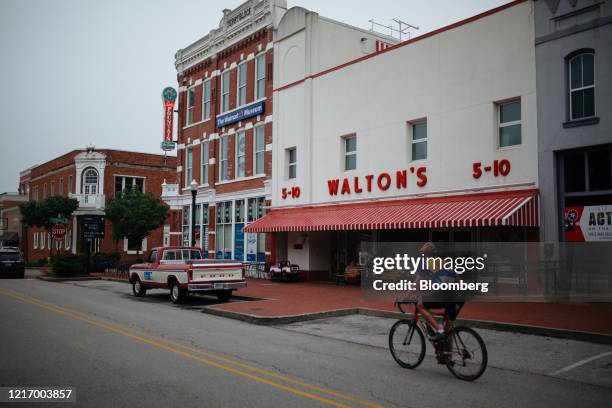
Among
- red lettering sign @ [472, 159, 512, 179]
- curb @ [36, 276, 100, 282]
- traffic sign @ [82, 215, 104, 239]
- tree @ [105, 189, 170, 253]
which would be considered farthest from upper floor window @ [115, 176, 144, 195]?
red lettering sign @ [472, 159, 512, 179]

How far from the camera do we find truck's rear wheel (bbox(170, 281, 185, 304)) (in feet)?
58.1

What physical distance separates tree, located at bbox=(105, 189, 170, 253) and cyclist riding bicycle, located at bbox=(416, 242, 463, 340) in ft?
103

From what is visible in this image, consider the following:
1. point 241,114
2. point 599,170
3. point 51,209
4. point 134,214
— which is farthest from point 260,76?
point 51,209

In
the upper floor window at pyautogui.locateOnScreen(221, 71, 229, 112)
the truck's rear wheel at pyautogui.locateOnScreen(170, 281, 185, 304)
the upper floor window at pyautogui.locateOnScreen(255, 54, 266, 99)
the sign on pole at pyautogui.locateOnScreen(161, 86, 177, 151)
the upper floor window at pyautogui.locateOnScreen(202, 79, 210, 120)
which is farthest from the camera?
the sign on pole at pyautogui.locateOnScreen(161, 86, 177, 151)

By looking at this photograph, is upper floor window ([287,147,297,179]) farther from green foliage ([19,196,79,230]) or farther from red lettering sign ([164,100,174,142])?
green foliage ([19,196,79,230])

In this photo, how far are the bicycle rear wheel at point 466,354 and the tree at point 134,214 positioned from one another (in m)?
31.9

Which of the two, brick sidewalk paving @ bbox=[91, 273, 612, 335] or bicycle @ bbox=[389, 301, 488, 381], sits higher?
bicycle @ bbox=[389, 301, 488, 381]

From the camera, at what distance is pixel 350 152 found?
2323cm

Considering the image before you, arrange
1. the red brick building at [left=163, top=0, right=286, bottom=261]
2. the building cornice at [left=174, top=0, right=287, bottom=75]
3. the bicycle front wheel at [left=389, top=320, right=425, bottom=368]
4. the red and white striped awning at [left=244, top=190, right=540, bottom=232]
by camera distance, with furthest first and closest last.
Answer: the red brick building at [left=163, top=0, right=286, bottom=261] < the building cornice at [left=174, top=0, right=287, bottom=75] < the red and white striped awning at [left=244, top=190, right=540, bottom=232] < the bicycle front wheel at [left=389, top=320, right=425, bottom=368]

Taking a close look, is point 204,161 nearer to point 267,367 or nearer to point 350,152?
point 350,152

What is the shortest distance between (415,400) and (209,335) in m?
5.82

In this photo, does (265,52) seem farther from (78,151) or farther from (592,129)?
(78,151)

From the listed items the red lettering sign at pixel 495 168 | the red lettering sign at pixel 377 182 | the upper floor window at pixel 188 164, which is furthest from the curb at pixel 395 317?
the upper floor window at pixel 188 164

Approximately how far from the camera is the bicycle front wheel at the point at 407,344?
822 cm
